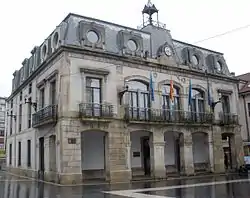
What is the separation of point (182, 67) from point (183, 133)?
221 inches

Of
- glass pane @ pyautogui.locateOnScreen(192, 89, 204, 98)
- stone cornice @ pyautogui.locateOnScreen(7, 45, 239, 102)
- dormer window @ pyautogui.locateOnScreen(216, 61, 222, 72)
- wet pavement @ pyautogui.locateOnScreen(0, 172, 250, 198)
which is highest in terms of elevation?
dormer window @ pyautogui.locateOnScreen(216, 61, 222, 72)

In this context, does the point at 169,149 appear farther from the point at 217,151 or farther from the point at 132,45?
the point at 132,45

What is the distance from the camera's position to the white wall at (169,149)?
88.2 ft

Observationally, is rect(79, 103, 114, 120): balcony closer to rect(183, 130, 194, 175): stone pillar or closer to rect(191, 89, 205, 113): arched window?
rect(183, 130, 194, 175): stone pillar

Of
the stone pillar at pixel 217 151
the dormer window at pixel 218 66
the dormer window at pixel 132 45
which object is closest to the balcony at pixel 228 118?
the stone pillar at pixel 217 151

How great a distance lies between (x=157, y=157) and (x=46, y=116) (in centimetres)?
866

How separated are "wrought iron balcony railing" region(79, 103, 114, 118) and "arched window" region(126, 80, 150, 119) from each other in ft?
6.12

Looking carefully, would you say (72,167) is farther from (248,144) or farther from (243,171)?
(248,144)

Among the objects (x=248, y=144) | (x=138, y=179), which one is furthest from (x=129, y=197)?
(x=248, y=144)

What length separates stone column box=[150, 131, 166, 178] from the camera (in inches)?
904

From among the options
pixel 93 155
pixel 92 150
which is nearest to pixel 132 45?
pixel 92 150

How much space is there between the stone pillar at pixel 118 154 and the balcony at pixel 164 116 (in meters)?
1.08

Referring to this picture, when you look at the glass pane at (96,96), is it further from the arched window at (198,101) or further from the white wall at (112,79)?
the arched window at (198,101)

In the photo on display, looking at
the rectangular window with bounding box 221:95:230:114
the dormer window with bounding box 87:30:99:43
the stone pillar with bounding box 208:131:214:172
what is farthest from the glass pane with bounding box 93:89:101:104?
the rectangular window with bounding box 221:95:230:114
